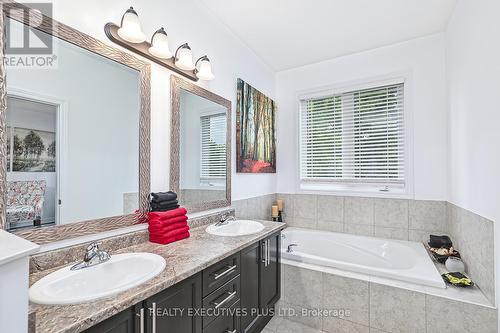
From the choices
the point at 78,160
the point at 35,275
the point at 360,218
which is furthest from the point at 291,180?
the point at 35,275

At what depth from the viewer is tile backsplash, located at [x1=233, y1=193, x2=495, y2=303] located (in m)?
1.71

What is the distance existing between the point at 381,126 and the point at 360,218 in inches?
43.8

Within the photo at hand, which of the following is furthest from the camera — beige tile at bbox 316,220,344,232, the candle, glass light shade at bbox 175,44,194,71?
the candle

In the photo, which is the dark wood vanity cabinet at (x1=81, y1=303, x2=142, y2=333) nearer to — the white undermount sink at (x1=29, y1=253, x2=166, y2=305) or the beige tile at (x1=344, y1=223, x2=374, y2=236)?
the white undermount sink at (x1=29, y1=253, x2=166, y2=305)

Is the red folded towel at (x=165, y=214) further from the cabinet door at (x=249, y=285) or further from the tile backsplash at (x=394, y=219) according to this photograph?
the tile backsplash at (x=394, y=219)

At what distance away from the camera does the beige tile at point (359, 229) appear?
2875 mm

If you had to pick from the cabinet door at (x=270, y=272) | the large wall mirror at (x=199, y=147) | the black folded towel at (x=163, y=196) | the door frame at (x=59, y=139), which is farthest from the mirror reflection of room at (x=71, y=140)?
the cabinet door at (x=270, y=272)

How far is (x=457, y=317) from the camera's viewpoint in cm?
165

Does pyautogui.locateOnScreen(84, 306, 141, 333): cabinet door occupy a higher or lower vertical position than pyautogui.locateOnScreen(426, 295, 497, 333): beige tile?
higher

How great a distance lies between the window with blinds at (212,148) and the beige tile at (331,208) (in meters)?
1.48

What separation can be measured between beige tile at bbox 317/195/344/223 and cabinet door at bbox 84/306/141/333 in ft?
8.50

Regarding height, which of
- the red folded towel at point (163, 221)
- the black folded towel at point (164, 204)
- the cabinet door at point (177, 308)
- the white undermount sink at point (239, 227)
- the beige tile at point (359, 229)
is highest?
the black folded towel at point (164, 204)

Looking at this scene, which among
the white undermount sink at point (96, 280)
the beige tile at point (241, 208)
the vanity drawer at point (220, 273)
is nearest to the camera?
the white undermount sink at point (96, 280)

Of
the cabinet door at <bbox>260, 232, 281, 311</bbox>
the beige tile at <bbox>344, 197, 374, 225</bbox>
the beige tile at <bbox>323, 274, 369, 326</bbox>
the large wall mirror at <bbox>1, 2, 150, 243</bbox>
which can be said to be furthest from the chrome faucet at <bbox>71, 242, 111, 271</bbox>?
the beige tile at <bbox>344, 197, 374, 225</bbox>
